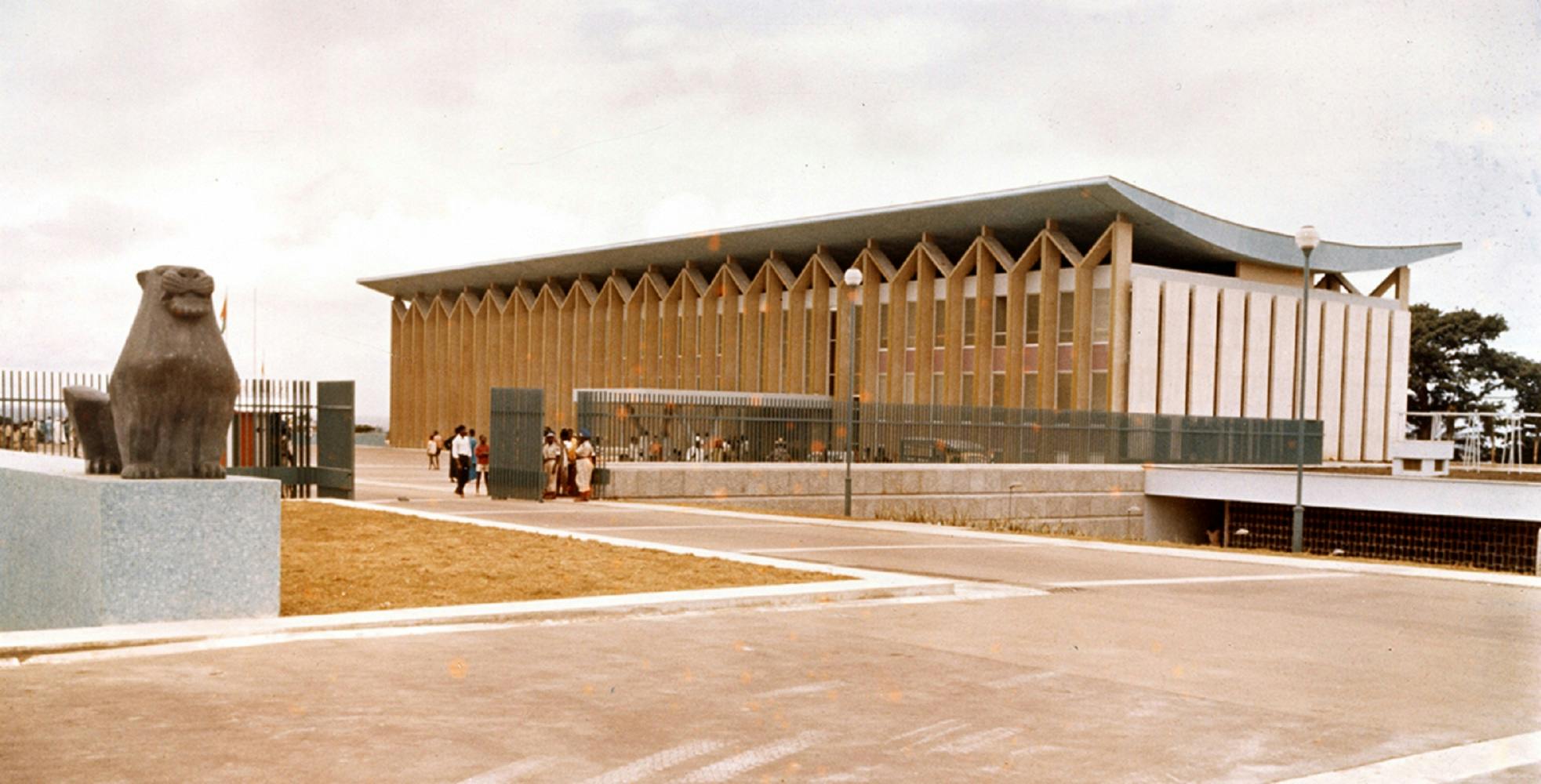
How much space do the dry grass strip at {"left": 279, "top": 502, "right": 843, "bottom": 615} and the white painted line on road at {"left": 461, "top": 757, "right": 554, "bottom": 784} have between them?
5.07 metres

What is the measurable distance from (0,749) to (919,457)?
27.9 metres

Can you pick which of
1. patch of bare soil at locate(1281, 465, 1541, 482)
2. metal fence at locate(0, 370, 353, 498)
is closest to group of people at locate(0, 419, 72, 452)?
metal fence at locate(0, 370, 353, 498)

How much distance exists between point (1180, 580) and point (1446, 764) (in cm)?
873

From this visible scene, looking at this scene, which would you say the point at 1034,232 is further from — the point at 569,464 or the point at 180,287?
the point at 180,287

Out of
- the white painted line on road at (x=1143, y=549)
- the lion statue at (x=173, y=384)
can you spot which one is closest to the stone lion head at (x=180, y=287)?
the lion statue at (x=173, y=384)

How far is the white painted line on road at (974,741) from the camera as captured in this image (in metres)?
6.52

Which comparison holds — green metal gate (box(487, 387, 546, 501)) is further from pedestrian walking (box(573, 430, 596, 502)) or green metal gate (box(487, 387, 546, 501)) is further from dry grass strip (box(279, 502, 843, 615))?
dry grass strip (box(279, 502, 843, 615))

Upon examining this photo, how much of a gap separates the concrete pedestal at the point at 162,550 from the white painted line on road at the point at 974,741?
19.1ft

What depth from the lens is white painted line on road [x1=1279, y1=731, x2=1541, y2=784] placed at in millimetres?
6148

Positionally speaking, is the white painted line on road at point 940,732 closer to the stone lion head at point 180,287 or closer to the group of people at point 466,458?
the stone lion head at point 180,287

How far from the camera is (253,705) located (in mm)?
7195

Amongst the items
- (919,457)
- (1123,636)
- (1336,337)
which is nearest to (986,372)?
(1336,337)

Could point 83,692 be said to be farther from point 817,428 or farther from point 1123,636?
point 817,428

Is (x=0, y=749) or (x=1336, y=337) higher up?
(x=1336, y=337)
